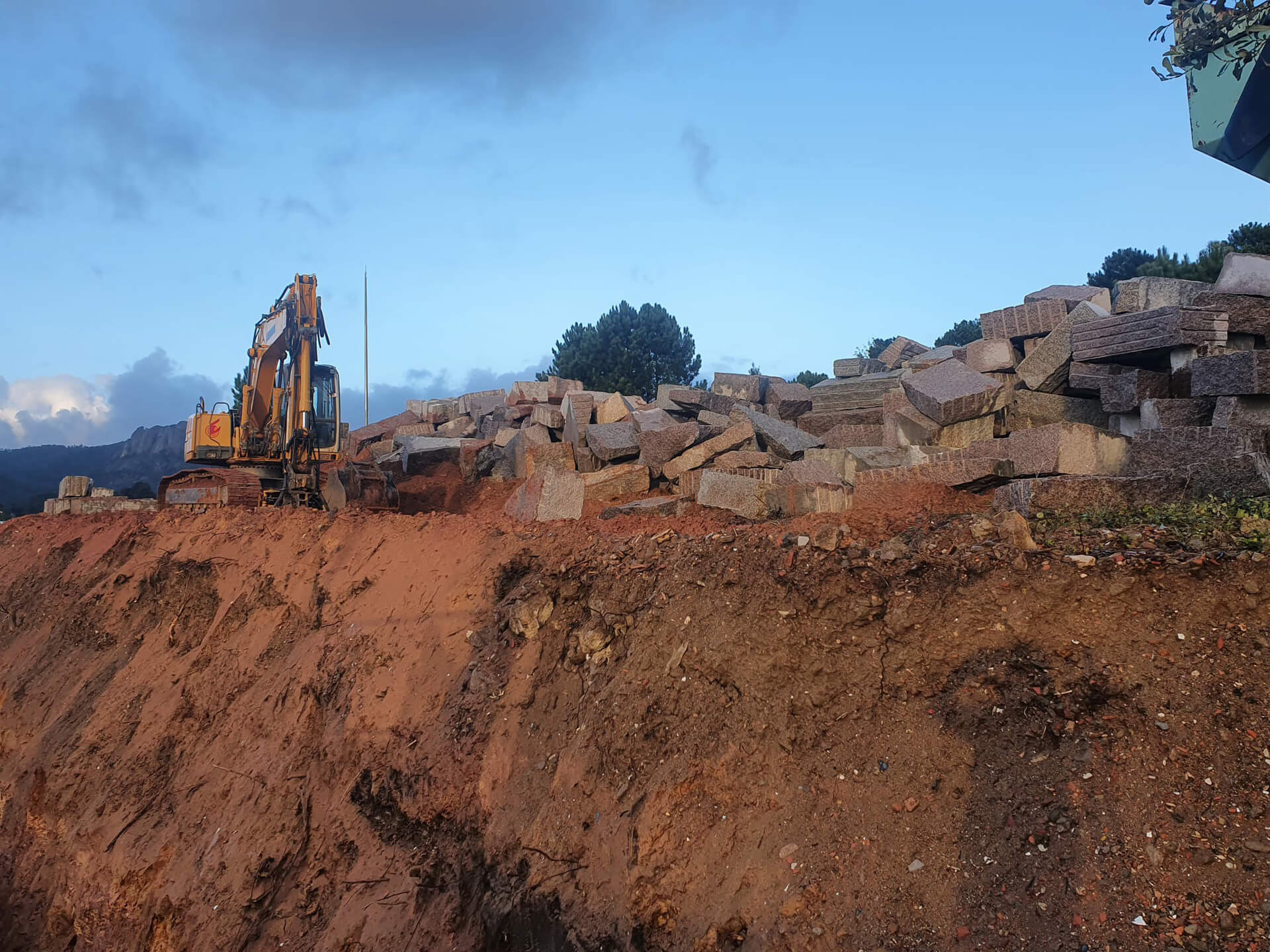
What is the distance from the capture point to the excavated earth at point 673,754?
13.3 feet

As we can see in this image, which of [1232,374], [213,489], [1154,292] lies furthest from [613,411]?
[1232,374]

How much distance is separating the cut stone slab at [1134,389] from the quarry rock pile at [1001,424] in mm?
18

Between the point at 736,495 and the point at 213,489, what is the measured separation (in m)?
8.69

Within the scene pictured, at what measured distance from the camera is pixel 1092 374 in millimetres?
9438

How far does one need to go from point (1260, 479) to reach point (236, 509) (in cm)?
1136

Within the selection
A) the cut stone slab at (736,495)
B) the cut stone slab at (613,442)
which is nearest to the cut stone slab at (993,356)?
the cut stone slab at (736,495)

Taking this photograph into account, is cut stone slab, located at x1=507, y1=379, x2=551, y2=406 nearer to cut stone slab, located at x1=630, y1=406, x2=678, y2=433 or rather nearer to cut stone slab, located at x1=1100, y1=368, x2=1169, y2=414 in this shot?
cut stone slab, located at x1=630, y1=406, x2=678, y2=433

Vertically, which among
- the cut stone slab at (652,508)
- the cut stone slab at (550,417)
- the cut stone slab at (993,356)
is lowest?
the cut stone slab at (652,508)

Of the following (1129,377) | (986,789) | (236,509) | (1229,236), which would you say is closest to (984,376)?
(1129,377)

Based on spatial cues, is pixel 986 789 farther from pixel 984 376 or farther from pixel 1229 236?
pixel 1229 236

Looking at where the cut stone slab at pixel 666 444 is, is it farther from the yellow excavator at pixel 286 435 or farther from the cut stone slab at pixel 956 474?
the yellow excavator at pixel 286 435

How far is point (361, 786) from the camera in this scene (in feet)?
22.7

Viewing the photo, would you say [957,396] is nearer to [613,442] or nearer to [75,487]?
[613,442]

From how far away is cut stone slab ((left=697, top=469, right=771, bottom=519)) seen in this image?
29.5ft
